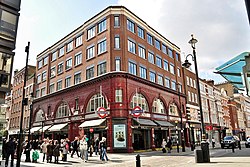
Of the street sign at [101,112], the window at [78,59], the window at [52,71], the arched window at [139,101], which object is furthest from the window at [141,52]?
the window at [52,71]

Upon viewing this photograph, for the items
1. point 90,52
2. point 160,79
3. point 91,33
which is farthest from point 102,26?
point 160,79

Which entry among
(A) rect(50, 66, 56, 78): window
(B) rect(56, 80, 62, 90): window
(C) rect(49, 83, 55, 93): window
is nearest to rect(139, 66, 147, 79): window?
(B) rect(56, 80, 62, 90): window

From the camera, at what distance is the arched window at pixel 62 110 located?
3546 cm

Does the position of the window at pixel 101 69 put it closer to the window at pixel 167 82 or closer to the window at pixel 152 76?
the window at pixel 152 76

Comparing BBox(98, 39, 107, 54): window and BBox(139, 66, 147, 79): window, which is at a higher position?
BBox(98, 39, 107, 54): window

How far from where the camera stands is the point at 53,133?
3744 centimetres

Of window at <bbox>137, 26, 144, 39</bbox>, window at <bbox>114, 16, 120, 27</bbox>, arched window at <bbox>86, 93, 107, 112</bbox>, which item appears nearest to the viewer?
arched window at <bbox>86, 93, 107, 112</bbox>

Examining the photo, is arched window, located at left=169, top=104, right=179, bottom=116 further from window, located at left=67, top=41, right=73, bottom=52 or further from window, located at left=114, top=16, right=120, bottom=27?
window, located at left=67, top=41, right=73, bottom=52

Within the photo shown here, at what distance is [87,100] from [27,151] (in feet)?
44.8

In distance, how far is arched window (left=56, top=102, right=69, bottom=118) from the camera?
3546cm

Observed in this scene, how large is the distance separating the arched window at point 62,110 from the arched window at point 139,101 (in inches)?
450

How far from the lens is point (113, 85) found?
28188 millimetres

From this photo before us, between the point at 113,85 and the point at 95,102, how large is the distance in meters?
3.95

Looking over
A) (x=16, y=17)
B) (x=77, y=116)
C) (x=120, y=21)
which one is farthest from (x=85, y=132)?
(x=16, y=17)
